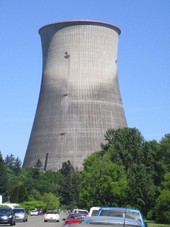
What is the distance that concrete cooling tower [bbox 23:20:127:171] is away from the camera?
68.8m

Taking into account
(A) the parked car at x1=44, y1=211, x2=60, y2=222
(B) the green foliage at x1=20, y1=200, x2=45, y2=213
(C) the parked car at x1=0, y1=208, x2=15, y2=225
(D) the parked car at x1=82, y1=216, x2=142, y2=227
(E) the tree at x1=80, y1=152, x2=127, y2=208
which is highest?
(B) the green foliage at x1=20, y1=200, x2=45, y2=213

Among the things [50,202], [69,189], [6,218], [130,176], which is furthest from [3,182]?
[6,218]

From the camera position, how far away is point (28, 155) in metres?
75.9

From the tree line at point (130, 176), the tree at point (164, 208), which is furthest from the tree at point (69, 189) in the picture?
the tree at point (164, 208)

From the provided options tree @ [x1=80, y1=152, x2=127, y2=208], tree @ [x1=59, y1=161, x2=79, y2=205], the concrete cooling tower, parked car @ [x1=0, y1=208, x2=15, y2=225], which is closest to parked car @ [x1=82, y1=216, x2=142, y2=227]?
parked car @ [x1=0, y1=208, x2=15, y2=225]

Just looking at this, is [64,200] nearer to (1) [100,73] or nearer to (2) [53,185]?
(2) [53,185]

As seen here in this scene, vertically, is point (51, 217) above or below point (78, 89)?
below

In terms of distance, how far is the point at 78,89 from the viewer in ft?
230

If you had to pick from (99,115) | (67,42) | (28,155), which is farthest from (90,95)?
(28,155)

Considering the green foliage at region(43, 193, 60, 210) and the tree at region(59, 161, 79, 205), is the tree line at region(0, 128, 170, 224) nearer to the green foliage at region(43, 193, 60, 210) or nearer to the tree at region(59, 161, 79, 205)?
the green foliage at region(43, 193, 60, 210)

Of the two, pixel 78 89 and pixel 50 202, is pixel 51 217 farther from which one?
pixel 50 202

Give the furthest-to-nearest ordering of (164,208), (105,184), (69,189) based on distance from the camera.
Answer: (69,189)
(105,184)
(164,208)

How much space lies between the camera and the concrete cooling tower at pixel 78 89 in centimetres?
6881

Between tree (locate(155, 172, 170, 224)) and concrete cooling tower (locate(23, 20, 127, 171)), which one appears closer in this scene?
tree (locate(155, 172, 170, 224))
